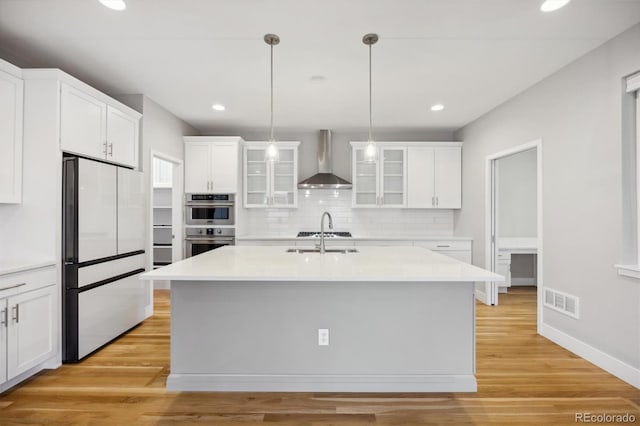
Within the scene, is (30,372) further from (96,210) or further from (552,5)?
(552,5)

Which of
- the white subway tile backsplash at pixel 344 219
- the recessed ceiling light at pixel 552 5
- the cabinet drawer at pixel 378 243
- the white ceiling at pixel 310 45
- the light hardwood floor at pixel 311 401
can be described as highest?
the white ceiling at pixel 310 45

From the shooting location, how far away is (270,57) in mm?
3002

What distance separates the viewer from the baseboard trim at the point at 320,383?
238 centimetres

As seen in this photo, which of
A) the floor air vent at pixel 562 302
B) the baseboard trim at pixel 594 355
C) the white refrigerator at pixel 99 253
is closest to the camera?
the baseboard trim at pixel 594 355

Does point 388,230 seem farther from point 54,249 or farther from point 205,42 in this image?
point 54,249

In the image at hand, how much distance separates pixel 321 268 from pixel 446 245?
3379 millimetres

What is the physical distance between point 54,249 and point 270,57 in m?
2.29

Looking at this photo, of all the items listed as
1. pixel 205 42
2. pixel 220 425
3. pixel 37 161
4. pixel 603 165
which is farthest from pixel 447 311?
pixel 37 161

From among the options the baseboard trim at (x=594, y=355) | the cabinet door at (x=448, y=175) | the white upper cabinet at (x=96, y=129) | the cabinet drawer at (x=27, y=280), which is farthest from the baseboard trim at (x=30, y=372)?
the cabinet door at (x=448, y=175)

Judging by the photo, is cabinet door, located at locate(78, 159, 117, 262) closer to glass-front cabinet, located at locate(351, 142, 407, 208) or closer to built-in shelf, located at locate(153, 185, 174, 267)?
built-in shelf, located at locate(153, 185, 174, 267)

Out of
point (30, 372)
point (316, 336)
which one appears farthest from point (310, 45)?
point (30, 372)

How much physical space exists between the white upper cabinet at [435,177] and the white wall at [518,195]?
76 centimetres

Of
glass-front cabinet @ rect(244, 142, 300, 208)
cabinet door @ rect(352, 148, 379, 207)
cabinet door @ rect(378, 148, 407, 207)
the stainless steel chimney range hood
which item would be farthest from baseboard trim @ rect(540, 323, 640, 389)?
glass-front cabinet @ rect(244, 142, 300, 208)

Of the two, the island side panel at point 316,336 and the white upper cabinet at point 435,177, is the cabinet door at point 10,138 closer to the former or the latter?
the island side panel at point 316,336
